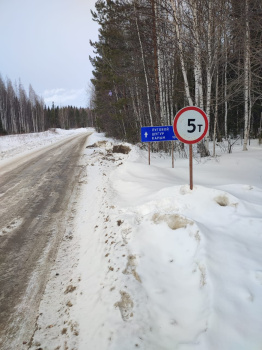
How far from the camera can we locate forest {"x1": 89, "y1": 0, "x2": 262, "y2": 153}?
9.19 metres

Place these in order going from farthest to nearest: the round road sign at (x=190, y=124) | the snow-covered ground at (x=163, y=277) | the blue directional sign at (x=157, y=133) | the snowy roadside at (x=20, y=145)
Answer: the snowy roadside at (x=20, y=145), the blue directional sign at (x=157, y=133), the round road sign at (x=190, y=124), the snow-covered ground at (x=163, y=277)

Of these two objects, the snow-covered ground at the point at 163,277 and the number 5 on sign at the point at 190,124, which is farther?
the number 5 on sign at the point at 190,124

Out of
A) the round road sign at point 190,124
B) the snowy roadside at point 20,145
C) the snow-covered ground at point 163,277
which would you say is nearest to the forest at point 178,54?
the round road sign at point 190,124

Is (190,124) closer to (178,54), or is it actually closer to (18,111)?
(178,54)

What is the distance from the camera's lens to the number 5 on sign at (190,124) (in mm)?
4168

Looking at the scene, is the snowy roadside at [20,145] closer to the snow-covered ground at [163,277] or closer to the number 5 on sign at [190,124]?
Result: the snow-covered ground at [163,277]

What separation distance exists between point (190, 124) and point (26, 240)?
3985 millimetres

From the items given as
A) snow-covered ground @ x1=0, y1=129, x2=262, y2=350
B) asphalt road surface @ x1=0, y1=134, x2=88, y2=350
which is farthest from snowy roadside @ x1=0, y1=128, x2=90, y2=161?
snow-covered ground @ x1=0, y1=129, x2=262, y2=350

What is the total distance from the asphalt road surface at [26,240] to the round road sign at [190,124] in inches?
128

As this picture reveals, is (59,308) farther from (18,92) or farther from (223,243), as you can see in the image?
(18,92)

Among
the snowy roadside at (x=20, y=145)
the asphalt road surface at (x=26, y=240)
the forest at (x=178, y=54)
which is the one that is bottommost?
the asphalt road surface at (x=26, y=240)

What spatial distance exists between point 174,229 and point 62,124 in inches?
3279

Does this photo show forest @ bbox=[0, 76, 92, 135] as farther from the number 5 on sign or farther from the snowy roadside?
the number 5 on sign

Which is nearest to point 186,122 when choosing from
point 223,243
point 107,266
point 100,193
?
point 223,243
